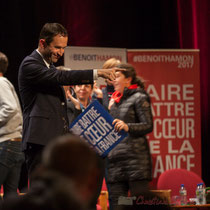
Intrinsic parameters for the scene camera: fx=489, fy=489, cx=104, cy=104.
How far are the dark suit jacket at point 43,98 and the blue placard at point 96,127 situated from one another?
1.16 ft

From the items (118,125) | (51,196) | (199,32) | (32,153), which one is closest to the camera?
(51,196)

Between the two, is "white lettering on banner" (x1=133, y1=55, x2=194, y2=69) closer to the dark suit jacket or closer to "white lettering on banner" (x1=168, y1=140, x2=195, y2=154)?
"white lettering on banner" (x1=168, y1=140, x2=195, y2=154)

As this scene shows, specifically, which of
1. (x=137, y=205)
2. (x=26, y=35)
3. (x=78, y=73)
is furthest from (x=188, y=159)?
(x=137, y=205)

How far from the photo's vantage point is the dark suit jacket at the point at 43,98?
2945mm

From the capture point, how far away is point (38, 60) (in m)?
3.06

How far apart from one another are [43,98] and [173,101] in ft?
12.3

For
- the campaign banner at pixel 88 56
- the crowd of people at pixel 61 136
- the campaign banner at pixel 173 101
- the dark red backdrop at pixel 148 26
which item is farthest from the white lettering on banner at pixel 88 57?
the crowd of people at pixel 61 136

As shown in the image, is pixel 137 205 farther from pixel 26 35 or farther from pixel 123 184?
pixel 26 35

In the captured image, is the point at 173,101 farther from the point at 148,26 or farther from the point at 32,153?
the point at 32,153

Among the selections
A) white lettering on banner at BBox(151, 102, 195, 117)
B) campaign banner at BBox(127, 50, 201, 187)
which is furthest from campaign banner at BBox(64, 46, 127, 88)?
white lettering on banner at BBox(151, 102, 195, 117)

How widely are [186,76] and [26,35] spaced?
232 centimetres

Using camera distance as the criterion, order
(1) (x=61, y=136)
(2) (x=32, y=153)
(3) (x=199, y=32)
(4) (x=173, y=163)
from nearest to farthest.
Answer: (1) (x=61, y=136) → (2) (x=32, y=153) → (4) (x=173, y=163) → (3) (x=199, y=32)

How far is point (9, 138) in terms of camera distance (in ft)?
13.4

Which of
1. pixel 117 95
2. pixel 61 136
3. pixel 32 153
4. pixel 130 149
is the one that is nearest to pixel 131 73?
pixel 117 95
